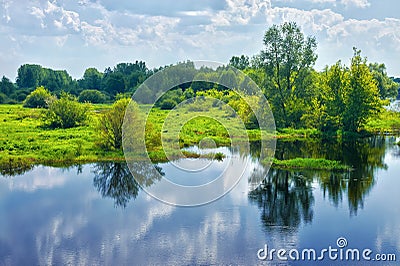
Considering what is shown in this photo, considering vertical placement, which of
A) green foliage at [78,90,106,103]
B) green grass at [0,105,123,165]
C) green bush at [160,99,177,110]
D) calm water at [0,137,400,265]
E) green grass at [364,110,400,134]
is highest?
green foliage at [78,90,106,103]

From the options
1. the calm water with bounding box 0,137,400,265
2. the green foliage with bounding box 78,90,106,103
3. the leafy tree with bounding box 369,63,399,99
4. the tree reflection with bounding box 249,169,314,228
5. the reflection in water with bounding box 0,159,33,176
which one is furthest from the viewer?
the green foliage with bounding box 78,90,106,103

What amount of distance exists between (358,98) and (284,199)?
24682mm

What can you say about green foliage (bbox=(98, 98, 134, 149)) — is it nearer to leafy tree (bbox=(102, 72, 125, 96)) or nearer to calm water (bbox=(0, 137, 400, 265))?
calm water (bbox=(0, 137, 400, 265))

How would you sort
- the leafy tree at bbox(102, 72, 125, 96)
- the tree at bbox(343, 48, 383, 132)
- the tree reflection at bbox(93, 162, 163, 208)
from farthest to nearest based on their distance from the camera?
the leafy tree at bbox(102, 72, 125, 96) → the tree at bbox(343, 48, 383, 132) → the tree reflection at bbox(93, 162, 163, 208)

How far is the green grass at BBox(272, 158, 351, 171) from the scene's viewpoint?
28.0 m

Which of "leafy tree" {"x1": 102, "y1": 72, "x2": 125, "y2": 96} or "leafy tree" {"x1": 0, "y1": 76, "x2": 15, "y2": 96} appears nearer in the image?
"leafy tree" {"x1": 0, "y1": 76, "x2": 15, "y2": 96}

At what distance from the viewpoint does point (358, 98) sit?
142 feet

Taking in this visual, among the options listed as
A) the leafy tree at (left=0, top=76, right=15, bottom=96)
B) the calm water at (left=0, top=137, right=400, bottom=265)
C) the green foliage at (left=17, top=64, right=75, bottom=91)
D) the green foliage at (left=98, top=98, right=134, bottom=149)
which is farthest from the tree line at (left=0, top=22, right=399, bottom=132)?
the green foliage at (left=17, top=64, right=75, bottom=91)

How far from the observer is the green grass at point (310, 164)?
91.7 ft

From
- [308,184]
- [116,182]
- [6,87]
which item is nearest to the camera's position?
[308,184]

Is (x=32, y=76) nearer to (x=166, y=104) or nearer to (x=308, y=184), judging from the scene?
(x=166, y=104)

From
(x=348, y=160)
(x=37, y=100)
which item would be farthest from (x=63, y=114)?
(x=348, y=160)

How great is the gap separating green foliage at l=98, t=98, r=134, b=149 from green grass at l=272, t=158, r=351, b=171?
10783mm

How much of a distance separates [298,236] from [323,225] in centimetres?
168
